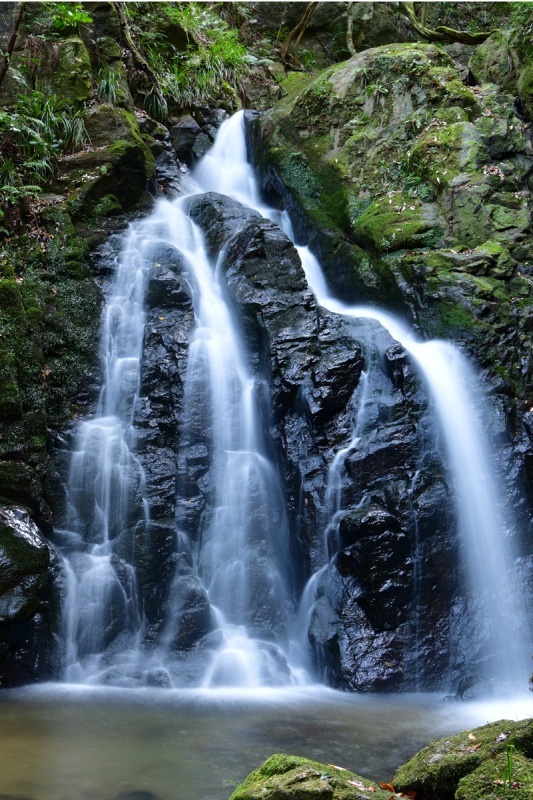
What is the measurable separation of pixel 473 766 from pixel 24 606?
16.5 ft

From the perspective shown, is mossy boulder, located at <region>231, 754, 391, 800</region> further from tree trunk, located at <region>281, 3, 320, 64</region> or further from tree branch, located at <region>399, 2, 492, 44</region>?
tree trunk, located at <region>281, 3, 320, 64</region>

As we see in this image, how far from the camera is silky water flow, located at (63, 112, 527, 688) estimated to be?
7.31 metres

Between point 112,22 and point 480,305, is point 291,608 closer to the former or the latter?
point 480,305

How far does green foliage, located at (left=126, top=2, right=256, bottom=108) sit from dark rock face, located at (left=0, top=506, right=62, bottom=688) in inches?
440

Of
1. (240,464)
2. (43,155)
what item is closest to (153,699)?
(240,464)

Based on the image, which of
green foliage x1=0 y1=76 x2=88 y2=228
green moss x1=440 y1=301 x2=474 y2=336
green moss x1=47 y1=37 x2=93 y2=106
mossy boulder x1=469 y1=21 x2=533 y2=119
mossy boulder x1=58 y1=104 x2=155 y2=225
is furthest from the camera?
mossy boulder x1=469 y1=21 x2=533 y2=119

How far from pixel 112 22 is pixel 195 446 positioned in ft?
34.3

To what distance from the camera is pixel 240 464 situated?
870cm

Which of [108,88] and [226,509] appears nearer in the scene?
[226,509]

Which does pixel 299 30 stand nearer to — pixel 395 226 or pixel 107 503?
pixel 395 226

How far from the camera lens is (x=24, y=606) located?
6.65 metres

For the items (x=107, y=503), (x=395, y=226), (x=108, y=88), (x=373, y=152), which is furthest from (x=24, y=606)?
(x=108, y=88)

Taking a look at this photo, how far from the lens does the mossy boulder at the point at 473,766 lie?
9.43 ft

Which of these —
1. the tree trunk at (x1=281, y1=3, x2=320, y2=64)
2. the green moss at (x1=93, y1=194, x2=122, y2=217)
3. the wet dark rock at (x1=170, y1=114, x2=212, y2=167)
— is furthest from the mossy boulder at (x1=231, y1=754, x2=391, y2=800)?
the tree trunk at (x1=281, y1=3, x2=320, y2=64)
